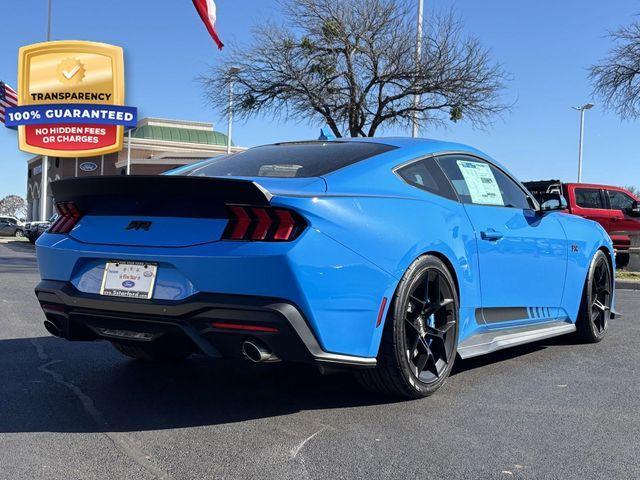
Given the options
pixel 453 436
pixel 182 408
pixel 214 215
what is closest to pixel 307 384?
pixel 182 408

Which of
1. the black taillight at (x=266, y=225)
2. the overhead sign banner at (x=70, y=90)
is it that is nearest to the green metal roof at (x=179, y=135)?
the overhead sign banner at (x=70, y=90)

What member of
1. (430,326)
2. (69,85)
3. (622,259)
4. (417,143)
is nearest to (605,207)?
(622,259)

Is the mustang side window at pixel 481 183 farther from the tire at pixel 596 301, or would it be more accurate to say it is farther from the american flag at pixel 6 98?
the american flag at pixel 6 98

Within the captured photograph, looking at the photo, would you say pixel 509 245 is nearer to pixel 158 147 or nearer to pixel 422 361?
pixel 422 361

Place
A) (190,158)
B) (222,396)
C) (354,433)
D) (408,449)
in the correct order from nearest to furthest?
A: (408,449)
(354,433)
(222,396)
(190,158)

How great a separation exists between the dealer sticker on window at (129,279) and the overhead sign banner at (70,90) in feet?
101

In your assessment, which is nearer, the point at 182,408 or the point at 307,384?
the point at 182,408

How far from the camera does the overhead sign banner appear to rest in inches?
1281

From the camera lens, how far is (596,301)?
5828 millimetres

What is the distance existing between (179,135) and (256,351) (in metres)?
57.9

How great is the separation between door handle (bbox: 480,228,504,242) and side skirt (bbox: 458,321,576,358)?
60 centimetres

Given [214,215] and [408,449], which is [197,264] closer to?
[214,215]

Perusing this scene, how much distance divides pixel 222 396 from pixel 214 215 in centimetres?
117

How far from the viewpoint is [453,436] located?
3.19 meters
